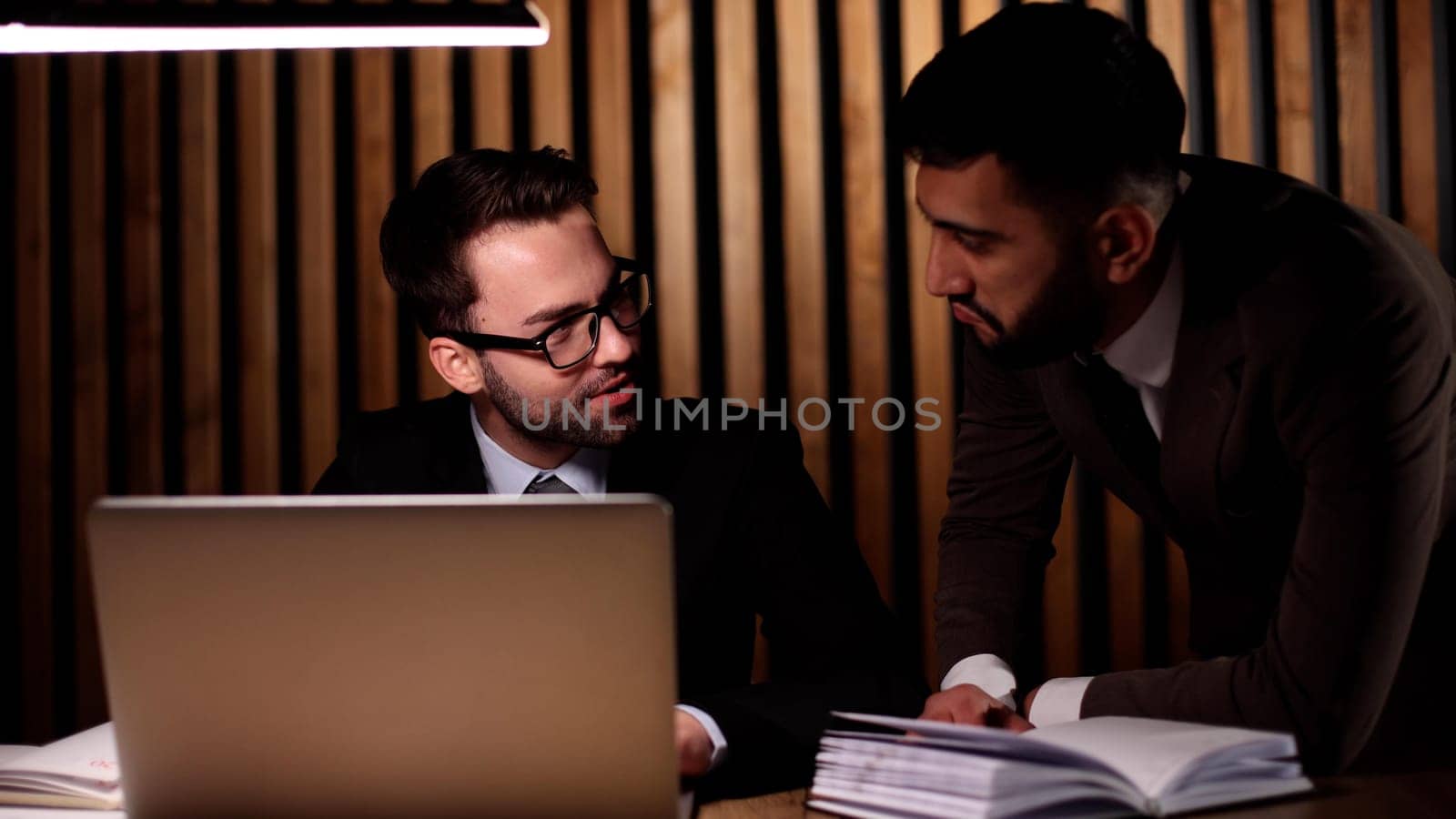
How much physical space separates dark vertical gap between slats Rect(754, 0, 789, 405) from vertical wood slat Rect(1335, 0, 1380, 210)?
4.40 ft

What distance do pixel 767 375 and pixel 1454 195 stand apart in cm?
169

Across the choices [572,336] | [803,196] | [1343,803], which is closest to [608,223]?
[803,196]

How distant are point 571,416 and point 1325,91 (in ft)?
6.60

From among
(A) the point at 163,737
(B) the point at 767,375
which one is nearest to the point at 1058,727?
(A) the point at 163,737

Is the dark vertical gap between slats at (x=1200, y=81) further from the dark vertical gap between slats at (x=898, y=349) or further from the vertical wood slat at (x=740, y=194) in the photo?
the vertical wood slat at (x=740, y=194)

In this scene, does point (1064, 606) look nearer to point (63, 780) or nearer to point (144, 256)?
point (63, 780)

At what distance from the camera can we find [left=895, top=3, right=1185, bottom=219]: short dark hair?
1412mm

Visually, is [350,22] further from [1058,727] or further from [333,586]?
[1058,727]

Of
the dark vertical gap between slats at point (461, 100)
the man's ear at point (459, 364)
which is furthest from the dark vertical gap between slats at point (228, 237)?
the man's ear at point (459, 364)

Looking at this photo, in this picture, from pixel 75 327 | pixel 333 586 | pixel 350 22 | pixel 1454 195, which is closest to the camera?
pixel 333 586

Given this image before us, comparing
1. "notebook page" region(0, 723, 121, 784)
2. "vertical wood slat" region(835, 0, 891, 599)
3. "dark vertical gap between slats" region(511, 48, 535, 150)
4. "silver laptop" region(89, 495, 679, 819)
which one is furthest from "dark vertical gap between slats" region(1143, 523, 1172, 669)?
"notebook page" region(0, 723, 121, 784)

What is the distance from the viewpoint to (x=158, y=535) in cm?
90

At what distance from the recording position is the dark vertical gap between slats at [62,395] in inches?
114

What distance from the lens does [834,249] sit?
2801 millimetres
